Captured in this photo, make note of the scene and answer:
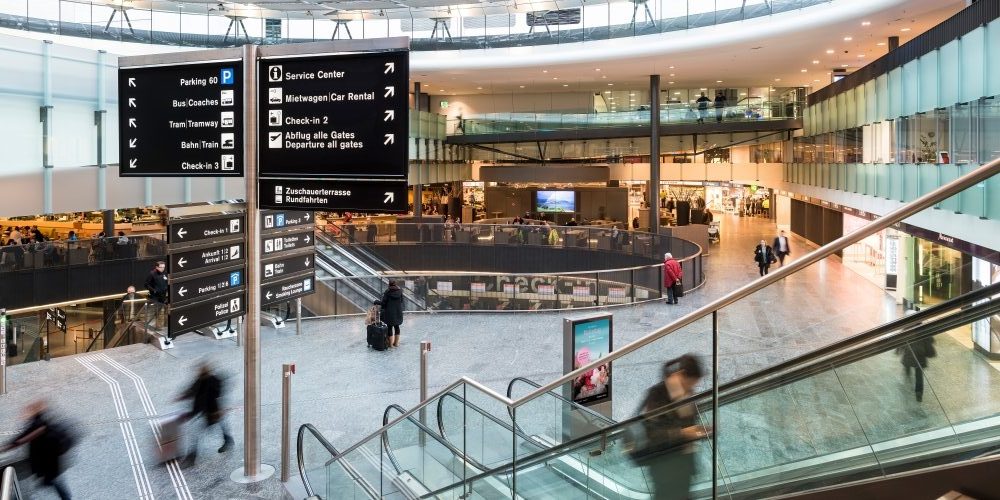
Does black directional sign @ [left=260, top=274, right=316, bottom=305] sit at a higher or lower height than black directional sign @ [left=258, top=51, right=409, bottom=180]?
lower

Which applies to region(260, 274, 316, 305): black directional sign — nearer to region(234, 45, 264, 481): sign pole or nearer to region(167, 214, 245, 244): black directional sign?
region(234, 45, 264, 481): sign pole

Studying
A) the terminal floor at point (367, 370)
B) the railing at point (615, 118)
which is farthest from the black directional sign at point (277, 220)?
the railing at point (615, 118)

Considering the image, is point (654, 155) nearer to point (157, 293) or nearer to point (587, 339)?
point (157, 293)

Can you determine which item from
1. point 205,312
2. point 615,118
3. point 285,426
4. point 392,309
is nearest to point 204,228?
point 205,312

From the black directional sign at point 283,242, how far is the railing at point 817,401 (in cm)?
489

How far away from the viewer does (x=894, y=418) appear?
3.60 m

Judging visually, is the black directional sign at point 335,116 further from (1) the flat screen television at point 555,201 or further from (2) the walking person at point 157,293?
(1) the flat screen television at point 555,201

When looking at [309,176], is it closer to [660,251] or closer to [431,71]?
[660,251]

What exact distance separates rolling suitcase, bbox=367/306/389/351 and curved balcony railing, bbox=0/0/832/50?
55.1 feet

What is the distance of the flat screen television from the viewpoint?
47.2m

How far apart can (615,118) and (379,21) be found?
500 inches

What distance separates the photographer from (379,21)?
35969 mm

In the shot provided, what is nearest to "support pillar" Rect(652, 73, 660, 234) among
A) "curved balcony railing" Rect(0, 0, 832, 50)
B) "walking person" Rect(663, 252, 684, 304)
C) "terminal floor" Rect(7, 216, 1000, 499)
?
"curved balcony railing" Rect(0, 0, 832, 50)

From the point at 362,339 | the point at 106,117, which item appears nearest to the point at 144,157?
the point at 106,117
